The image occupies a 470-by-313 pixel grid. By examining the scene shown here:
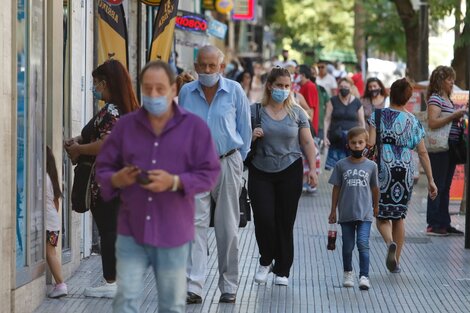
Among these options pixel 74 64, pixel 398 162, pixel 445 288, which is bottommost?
pixel 445 288

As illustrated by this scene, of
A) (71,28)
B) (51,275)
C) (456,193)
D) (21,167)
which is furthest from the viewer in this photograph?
(456,193)

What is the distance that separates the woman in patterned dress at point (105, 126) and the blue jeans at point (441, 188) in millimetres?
5883

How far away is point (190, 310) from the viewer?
9297mm

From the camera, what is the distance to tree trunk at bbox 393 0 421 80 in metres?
26.4

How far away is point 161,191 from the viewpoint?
6254 mm

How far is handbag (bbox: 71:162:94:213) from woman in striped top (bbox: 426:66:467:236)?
5597mm

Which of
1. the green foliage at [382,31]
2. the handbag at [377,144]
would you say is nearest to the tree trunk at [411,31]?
the green foliage at [382,31]

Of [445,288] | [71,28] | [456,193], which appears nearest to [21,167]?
[71,28]

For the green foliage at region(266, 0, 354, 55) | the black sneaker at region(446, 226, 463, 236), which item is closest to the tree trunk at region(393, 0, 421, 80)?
the black sneaker at region(446, 226, 463, 236)

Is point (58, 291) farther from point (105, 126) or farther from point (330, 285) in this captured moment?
point (330, 285)

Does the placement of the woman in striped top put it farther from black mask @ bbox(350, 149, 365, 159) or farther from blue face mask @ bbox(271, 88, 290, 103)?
blue face mask @ bbox(271, 88, 290, 103)

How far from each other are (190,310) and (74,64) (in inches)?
115

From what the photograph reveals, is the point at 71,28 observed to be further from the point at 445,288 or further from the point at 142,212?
the point at 142,212

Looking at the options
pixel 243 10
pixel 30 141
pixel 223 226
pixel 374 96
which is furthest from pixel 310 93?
pixel 243 10
